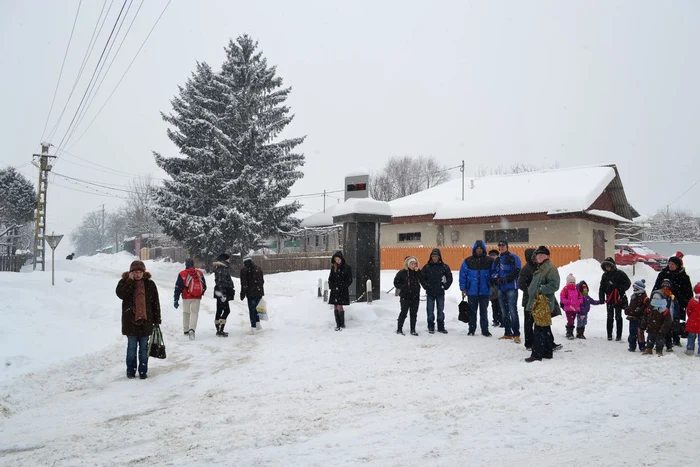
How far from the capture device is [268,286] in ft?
70.8

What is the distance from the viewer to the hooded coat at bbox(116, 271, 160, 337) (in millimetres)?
7012

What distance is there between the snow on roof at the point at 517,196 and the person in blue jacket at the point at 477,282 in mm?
15268

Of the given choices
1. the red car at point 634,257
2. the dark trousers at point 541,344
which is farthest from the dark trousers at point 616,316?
the red car at point 634,257

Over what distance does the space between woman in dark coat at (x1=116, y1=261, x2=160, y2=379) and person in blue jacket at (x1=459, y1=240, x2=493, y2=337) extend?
5.73 meters

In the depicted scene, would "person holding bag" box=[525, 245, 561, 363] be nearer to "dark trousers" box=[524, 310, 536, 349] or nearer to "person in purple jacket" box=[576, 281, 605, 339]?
"dark trousers" box=[524, 310, 536, 349]

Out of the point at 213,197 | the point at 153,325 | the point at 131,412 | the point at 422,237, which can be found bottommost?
the point at 131,412

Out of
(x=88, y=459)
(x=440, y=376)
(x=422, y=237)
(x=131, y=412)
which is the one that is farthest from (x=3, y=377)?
(x=422, y=237)

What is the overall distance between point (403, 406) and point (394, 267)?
22206mm

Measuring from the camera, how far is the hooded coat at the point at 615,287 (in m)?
9.14

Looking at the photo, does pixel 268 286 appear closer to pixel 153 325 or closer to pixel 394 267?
pixel 394 267

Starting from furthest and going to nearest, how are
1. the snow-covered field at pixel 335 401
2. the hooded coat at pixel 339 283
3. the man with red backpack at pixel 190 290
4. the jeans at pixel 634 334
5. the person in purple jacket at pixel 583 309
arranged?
the hooded coat at pixel 339 283, the man with red backpack at pixel 190 290, the person in purple jacket at pixel 583 309, the jeans at pixel 634 334, the snow-covered field at pixel 335 401

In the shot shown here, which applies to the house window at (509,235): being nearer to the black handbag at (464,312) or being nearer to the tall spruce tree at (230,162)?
the tall spruce tree at (230,162)

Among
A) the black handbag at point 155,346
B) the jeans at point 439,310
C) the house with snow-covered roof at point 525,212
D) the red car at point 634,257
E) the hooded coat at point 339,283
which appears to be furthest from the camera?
the red car at point 634,257

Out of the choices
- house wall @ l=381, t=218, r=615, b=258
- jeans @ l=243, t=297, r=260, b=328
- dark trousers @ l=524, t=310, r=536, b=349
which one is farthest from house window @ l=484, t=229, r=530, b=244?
dark trousers @ l=524, t=310, r=536, b=349
